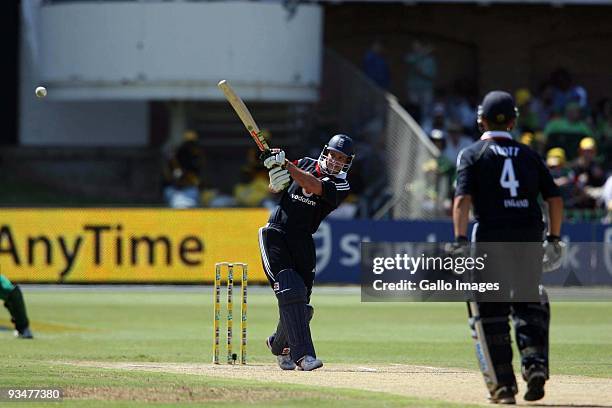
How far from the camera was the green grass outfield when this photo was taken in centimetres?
911

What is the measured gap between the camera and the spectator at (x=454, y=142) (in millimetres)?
23891

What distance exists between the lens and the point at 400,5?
29.9m

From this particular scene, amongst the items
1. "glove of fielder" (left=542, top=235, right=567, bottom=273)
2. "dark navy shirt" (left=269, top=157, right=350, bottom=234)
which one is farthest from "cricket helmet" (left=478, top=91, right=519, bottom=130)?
"dark navy shirt" (left=269, top=157, right=350, bottom=234)

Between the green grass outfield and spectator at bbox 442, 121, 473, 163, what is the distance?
339cm

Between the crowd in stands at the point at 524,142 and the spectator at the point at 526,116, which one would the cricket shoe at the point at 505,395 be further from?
the spectator at the point at 526,116

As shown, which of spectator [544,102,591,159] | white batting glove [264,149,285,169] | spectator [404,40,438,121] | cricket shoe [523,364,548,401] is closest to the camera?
cricket shoe [523,364,548,401]

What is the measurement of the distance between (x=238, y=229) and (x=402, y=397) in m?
13.5

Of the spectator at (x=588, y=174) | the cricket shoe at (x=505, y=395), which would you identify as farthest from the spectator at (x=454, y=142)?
the cricket shoe at (x=505, y=395)

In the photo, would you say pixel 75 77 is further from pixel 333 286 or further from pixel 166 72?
pixel 333 286

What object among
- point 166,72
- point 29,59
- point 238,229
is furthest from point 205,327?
point 29,59

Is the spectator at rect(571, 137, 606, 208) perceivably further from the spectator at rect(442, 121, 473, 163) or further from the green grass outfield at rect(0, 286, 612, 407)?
the green grass outfield at rect(0, 286, 612, 407)

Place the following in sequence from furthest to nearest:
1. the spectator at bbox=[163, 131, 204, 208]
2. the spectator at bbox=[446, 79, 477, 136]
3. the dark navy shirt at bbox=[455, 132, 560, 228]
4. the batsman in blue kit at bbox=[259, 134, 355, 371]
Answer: the spectator at bbox=[446, 79, 477, 136] → the spectator at bbox=[163, 131, 204, 208] → the batsman in blue kit at bbox=[259, 134, 355, 371] → the dark navy shirt at bbox=[455, 132, 560, 228]

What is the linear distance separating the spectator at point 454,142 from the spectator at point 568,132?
1511mm

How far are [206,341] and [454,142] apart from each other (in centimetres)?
1035
